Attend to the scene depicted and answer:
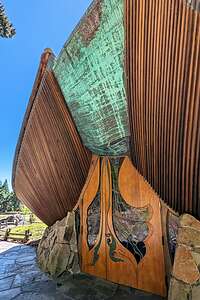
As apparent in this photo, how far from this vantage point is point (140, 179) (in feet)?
16.4

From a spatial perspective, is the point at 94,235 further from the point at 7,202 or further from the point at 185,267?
the point at 7,202

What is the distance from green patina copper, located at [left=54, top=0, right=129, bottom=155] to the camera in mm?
3297

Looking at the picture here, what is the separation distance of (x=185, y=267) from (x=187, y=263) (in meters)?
0.07

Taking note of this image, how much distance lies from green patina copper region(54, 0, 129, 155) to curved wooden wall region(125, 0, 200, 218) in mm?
207

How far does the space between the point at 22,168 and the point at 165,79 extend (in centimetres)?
540

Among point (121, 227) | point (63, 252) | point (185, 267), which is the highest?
point (121, 227)

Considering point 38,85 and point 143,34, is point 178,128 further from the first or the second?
point 38,85

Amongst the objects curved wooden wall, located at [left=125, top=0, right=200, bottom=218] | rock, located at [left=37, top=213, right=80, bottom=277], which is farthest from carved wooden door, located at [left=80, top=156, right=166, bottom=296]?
curved wooden wall, located at [left=125, top=0, right=200, bottom=218]

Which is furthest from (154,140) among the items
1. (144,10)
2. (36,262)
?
(36,262)

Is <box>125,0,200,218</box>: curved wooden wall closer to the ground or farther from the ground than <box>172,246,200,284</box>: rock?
farther from the ground

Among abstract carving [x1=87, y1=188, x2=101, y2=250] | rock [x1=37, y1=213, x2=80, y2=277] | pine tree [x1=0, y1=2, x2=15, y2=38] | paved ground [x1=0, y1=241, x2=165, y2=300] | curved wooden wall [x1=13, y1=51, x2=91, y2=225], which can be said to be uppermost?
pine tree [x1=0, y1=2, x2=15, y2=38]

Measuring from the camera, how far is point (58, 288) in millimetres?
4766

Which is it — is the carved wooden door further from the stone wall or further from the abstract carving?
the stone wall

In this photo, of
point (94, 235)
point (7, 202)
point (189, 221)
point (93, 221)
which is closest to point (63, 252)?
point (94, 235)
